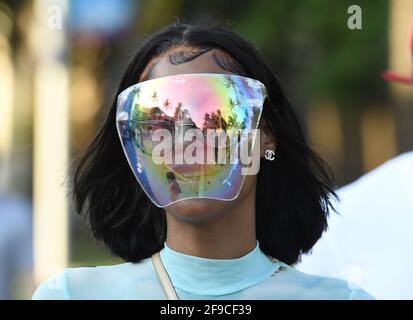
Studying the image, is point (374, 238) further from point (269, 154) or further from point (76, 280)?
point (76, 280)

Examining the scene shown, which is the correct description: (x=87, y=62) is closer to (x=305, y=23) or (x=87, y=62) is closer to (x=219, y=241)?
(x=305, y=23)

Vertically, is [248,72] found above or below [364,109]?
above

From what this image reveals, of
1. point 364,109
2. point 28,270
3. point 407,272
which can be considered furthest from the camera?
point 364,109

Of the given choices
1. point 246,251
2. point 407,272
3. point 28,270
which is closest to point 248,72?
point 246,251

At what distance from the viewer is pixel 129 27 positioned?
953 centimetres

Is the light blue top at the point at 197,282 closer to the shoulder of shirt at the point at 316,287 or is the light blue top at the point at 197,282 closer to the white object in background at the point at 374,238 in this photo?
the shoulder of shirt at the point at 316,287

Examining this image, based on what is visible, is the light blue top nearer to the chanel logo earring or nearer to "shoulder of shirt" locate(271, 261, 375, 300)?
"shoulder of shirt" locate(271, 261, 375, 300)

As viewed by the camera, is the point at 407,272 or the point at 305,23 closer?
the point at 407,272

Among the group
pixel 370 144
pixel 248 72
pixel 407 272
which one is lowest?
pixel 370 144

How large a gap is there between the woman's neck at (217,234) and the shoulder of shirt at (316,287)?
0.09m

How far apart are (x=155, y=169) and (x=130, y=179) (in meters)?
0.25

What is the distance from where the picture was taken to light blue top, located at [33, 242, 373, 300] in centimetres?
183

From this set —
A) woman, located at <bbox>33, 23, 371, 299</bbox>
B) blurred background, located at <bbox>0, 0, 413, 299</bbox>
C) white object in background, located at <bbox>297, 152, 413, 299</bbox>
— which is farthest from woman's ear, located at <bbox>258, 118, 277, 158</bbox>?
blurred background, located at <bbox>0, 0, 413, 299</bbox>

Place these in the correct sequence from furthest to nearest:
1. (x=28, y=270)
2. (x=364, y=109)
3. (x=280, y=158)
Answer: (x=364, y=109) → (x=28, y=270) → (x=280, y=158)
